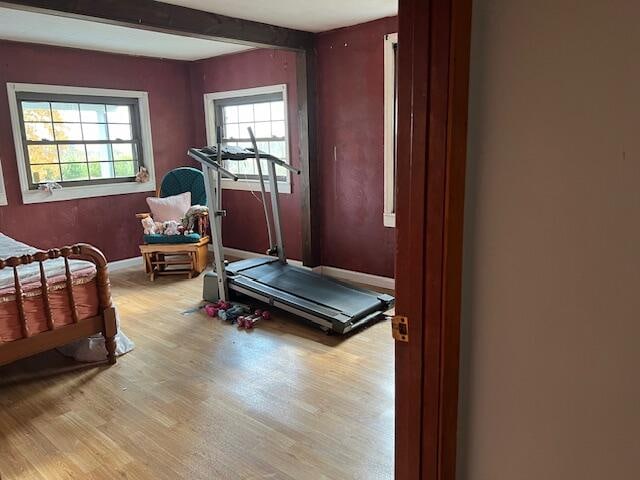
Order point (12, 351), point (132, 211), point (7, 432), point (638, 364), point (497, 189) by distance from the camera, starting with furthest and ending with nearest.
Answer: point (132, 211)
point (12, 351)
point (7, 432)
point (497, 189)
point (638, 364)

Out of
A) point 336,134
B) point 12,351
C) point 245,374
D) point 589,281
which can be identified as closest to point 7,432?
point 12,351

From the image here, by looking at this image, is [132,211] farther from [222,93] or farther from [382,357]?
[382,357]

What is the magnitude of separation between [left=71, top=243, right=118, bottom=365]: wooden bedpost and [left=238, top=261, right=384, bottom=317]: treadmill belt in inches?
51.8

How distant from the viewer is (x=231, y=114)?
589 centimetres

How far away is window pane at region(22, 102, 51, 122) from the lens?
4867mm

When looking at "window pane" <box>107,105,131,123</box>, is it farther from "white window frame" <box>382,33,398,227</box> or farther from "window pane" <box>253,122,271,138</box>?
"white window frame" <box>382,33,398,227</box>

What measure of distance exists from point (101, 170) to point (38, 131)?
0.74 metres

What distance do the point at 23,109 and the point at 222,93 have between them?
2077 millimetres

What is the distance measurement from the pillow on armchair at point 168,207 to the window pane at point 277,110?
4.68ft

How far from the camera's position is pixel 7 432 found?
8.18 feet

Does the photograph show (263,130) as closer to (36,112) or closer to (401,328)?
(36,112)

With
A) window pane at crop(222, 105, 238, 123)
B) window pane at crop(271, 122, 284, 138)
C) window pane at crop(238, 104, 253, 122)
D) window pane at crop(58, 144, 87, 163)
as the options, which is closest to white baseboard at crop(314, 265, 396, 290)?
window pane at crop(271, 122, 284, 138)

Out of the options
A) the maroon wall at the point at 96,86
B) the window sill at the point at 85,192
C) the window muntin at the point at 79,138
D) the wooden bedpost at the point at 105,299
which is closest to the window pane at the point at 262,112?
the maroon wall at the point at 96,86

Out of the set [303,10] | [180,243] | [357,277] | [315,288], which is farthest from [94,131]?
[357,277]
